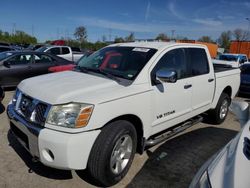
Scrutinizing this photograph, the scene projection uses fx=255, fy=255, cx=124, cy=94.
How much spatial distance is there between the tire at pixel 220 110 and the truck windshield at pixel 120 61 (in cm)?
250

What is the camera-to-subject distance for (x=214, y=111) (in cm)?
560

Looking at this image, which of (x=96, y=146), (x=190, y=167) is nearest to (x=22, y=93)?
(x=96, y=146)

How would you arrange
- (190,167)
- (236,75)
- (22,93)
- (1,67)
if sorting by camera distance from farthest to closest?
(1,67) < (236,75) < (190,167) < (22,93)

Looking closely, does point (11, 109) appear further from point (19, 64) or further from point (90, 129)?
point (19, 64)

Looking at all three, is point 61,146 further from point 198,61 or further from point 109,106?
point 198,61

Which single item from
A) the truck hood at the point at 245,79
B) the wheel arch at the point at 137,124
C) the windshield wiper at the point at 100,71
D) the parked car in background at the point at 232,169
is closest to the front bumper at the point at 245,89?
the truck hood at the point at 245,79

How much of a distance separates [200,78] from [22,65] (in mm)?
6722

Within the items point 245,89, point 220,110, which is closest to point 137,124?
point 220,110

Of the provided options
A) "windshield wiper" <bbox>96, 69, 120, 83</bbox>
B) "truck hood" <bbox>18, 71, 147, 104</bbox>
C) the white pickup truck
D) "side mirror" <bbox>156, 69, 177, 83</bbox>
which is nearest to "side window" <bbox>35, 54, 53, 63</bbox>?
the white pickup truck

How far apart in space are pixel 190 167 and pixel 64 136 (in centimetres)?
210

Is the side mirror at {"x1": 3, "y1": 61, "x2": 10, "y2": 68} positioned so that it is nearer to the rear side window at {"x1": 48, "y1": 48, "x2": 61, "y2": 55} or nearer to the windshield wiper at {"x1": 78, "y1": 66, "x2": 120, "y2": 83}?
the windshield wiper at {"x1": 78, "y1": 66, "x2": 120, "y2": 83}

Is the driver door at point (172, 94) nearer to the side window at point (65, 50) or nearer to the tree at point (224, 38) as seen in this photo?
the side window at point (65, 50)

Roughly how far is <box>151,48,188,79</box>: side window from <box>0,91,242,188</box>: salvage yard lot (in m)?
1.31

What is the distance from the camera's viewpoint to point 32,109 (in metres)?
3.04
